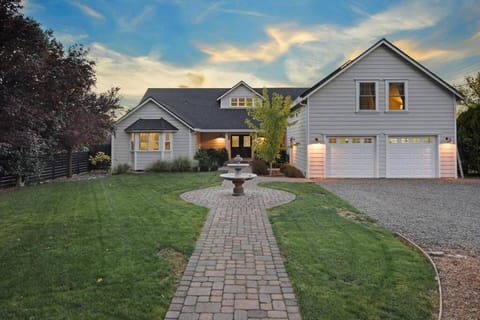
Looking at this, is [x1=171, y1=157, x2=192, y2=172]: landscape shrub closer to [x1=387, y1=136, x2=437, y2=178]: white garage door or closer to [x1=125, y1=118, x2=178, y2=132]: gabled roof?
[x1=125, y1=118, x2=178, y2=132]: gabled roof

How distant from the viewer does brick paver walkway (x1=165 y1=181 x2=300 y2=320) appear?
10.9ft

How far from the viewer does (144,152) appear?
2123 cm

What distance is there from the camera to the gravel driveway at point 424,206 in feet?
21.2

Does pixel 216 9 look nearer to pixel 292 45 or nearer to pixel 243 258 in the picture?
pixel 292 45

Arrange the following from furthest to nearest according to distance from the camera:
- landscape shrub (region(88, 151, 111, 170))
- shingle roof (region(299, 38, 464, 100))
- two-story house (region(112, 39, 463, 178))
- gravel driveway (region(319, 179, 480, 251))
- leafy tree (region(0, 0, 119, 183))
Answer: landscape shrub (region(88, 151, 111, 170))
two-story house (region(112, 39, 463, 178))
shingle roof (region(299, 38, 464, 100))
leafy tree (region(0, 0, 119, 183))
gravel driveway (region(319, 179, 480, 251))

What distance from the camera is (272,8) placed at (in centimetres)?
1777

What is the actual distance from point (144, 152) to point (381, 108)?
15.8 meters

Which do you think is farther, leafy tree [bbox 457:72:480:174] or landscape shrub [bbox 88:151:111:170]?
landscape shrub [bbox 88:151:111:170]

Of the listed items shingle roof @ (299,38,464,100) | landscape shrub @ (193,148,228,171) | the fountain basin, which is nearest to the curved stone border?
the fountain basin

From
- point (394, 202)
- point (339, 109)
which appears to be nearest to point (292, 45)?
point (339, 109)

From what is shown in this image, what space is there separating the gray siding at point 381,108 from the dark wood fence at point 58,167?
15.1 meters

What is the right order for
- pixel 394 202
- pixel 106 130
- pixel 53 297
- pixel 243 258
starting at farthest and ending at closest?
1. pixel 106 130
2. pixel 394 202
3. pixel 243 258
4. pixel 53 297

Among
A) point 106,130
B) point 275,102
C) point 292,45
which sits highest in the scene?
point 292,45

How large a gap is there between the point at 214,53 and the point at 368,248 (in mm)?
21764
